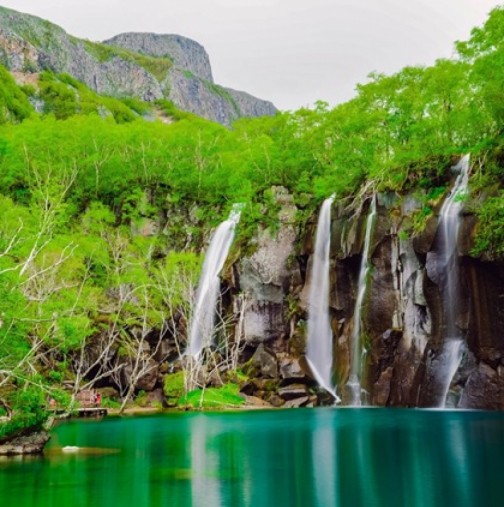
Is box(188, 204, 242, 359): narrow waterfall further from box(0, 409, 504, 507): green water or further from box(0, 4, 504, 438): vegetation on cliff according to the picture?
box(0, 409, 504, 507): green water

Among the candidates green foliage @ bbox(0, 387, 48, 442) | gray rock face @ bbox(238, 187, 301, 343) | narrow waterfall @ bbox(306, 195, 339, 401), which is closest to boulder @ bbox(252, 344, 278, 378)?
gray rock face @ bbox(238, 187, 301, 343)

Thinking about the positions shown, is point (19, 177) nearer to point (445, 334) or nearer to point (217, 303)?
point (217, 303)

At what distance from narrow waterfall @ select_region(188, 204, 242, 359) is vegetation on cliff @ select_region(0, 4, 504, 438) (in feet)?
3.68

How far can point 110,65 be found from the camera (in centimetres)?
14575

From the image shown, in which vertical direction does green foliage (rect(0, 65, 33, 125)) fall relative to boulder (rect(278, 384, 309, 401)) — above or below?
above

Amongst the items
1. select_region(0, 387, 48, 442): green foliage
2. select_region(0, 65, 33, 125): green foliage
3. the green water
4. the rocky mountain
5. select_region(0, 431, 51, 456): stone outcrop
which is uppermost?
the rocky mountain

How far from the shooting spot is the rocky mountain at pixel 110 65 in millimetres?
117000

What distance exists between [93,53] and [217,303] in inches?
4737

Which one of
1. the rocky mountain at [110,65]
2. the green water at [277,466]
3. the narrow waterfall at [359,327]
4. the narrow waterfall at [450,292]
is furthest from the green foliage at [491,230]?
the rocky mountain at [110,65]

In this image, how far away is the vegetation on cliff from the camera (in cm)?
3112

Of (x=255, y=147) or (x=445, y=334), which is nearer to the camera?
(x=445, y=334)

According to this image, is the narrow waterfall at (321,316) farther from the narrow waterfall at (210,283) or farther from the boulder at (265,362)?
the narrow waterfall at (210,283)

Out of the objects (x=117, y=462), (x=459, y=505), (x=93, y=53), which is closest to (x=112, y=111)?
(x=93, y=53)

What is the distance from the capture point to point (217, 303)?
1686 inches
